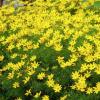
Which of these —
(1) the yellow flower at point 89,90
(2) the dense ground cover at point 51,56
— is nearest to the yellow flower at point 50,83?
(2) the dense ground cover at point 51,56

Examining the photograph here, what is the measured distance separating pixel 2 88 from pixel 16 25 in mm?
2147

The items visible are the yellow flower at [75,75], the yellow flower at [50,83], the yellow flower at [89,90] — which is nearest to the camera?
the yellow flower at [89,90]

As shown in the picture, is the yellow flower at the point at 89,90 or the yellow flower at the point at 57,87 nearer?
the yellow flower at the point at 89,90

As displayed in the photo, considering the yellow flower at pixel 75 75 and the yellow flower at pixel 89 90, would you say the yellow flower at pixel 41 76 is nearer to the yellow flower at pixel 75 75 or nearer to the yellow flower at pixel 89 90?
the yellow flower at pixel 75 75

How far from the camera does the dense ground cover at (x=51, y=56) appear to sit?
6.84m

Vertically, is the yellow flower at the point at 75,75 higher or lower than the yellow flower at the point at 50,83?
higher

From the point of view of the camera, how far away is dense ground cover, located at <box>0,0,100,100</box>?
6844 mm

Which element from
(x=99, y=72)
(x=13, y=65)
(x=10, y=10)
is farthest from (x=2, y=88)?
(x=10, y=10)

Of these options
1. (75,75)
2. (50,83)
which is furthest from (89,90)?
(50,83)

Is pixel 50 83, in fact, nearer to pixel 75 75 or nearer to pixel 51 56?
pixel 75 75

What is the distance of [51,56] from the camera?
25.1 feet

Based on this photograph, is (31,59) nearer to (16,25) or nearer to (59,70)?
(59,70)

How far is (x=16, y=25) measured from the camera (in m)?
9.46

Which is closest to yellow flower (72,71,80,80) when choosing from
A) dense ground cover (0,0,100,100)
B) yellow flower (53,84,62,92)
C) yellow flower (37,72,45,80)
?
dense ground cover (0,0,100,100)
